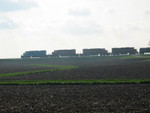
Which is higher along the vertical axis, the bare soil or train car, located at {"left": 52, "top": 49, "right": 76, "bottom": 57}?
train car, located at {"left": 52, "top": 49, "right": 76, "bottom": 57}

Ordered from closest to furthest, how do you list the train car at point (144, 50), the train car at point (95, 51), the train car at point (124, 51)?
the train car at point (124, 51), the train car at point (95, 51), the train car at point (144, 50)

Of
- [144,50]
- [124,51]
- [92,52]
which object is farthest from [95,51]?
[144,50]

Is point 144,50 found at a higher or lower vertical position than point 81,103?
higher

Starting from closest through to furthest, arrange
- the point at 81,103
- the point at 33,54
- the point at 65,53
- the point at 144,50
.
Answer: the point at 81,103 < the point at 65,53 < the point at 144,50 < the point at 33,54

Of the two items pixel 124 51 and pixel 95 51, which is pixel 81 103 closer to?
pixel 95 51

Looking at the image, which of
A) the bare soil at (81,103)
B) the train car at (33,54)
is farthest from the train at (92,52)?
the bare soil at (81,103)

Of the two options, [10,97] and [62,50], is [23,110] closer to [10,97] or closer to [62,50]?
[10,97]

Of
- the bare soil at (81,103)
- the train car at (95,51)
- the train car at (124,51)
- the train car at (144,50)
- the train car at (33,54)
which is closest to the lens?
the bare soil at (81,103)

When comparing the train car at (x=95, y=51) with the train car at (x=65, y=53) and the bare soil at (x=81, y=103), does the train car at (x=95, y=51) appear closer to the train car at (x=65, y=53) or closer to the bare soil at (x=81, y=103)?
the train car at (x=65, y=53)

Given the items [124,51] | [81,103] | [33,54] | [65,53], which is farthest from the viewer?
[33,54]

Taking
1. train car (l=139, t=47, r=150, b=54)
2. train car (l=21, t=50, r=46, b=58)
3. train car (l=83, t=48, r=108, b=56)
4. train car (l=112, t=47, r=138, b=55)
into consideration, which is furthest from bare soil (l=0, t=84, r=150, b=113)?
train car (l=139, t=47, r=150, b=54)

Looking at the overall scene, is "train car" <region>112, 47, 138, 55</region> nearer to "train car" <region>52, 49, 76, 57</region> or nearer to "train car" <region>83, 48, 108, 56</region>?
"train car" <region>83, 48, 108, 56</region>

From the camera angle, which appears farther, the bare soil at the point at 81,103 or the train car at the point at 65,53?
the train car at the point at 65,53

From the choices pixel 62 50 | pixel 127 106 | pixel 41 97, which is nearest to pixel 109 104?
pixel 127 106
